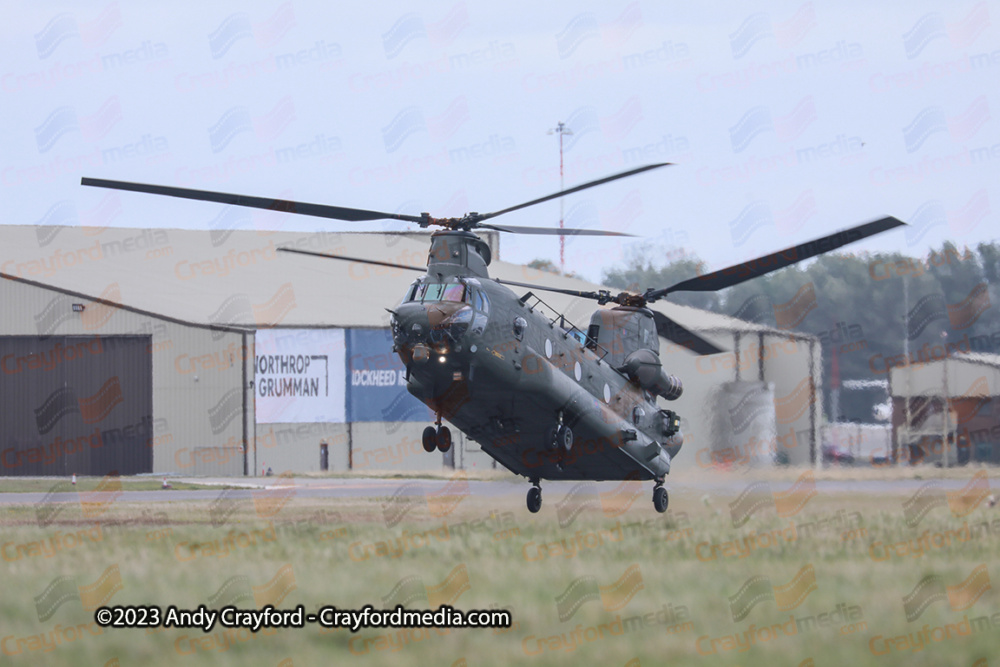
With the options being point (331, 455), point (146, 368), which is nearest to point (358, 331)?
point (331, 455)

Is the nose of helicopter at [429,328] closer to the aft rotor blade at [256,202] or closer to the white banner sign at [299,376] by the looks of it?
the aft rotor blade at [256,202]

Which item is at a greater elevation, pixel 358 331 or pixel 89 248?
pixel 89 248

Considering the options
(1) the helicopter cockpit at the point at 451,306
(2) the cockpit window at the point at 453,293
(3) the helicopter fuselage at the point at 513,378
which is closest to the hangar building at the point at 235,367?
(3) the helicopter fuselage at the point at 513,378

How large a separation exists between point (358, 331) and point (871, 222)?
1488 inches

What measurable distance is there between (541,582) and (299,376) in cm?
3873

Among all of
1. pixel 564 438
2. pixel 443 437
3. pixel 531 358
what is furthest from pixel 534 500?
pixel 531 358

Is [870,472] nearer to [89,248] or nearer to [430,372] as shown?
[430,372]

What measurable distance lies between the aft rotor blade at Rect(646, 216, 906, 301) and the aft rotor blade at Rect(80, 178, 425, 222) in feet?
21.9

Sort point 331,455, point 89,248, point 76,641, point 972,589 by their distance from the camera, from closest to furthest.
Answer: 1. point 76,641
2. point 972,589
3. point 331,455
4. point 89,248

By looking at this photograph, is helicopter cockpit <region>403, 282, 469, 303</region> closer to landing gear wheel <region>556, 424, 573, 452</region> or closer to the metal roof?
landing gear wheel <region>556, 424, 573, 452</region>

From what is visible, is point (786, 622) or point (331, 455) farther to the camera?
point (331, 455)

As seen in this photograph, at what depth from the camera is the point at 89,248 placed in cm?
5984

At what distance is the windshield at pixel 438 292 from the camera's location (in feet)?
68.2

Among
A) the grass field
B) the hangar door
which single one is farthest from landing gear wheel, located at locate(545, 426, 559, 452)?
the hangar door
